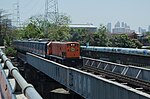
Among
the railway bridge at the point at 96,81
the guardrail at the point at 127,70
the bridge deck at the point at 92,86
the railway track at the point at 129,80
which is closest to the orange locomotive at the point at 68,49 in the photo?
the railway bridge at the point at 96,81

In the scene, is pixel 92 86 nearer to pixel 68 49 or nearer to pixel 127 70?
pixel 127 70

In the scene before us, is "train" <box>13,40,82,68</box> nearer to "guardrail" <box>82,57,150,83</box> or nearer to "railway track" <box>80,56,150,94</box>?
"guardrail" <box>82,57,150,83</box>

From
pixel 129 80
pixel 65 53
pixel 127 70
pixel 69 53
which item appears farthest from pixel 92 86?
pixel 69 53

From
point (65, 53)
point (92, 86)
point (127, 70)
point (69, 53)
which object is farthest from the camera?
point (69, 53)

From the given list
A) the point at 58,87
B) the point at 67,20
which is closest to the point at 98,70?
the point at 58,87

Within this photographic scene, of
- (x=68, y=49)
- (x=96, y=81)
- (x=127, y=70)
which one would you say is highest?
(x=68, y=49)

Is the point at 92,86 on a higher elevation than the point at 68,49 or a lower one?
lower

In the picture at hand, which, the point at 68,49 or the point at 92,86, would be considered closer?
the point at 92,86

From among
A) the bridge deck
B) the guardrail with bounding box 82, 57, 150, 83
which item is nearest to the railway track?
the guardrail with bounding box 82, 57, 150, 83

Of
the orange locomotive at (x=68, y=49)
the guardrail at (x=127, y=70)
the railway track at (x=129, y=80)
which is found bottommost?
the railway track at (x=129, y=80)

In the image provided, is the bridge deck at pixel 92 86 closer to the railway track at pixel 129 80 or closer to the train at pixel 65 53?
the railway track at pixel 129 80

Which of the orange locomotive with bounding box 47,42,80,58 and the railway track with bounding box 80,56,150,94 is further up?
the orange locomotive with bounding box 47,42,80,58

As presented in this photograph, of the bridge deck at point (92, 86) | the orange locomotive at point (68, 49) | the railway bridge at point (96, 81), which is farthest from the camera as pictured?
the orange locomotive at point (68, 49)

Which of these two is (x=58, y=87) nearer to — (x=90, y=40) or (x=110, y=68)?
(x=110, y=68)
